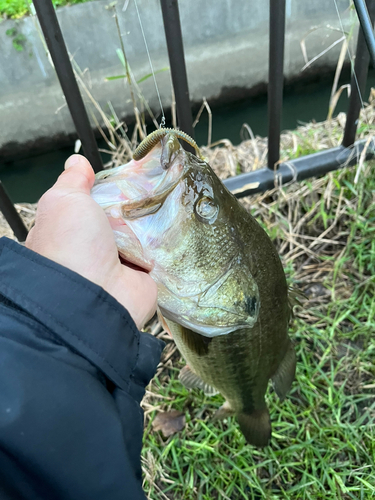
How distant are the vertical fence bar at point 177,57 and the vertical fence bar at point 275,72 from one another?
41cm

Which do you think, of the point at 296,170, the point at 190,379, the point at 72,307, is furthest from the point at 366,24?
the point at 190,379

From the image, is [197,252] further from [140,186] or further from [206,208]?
[140,186]

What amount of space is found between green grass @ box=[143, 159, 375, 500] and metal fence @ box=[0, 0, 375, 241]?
35 centimetres

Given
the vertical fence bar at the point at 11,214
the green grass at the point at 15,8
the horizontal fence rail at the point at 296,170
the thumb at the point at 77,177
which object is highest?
the green grass at the point at 15,8

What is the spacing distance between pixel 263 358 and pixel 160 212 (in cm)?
74

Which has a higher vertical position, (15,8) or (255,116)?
(15,8)

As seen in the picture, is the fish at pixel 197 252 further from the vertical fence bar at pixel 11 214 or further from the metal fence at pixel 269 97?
the vertical fence bar at pixel 11 214

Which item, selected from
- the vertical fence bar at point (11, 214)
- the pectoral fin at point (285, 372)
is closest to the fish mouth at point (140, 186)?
the vertical fence bar at point (11, 214)

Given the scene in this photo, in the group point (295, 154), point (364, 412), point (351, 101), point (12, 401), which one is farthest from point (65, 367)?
point (295, 154)

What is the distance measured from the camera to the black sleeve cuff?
0.72 meters

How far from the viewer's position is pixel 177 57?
4.68 feet

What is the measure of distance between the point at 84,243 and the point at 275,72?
131 cm

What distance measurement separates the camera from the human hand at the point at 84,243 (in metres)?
0.79

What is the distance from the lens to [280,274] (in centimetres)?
121
